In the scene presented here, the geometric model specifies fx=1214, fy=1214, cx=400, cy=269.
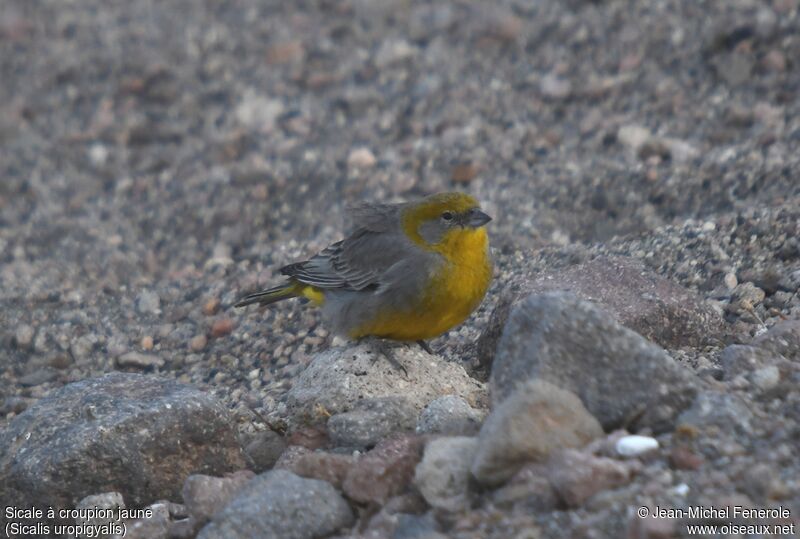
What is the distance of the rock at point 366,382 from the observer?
607 centimetres

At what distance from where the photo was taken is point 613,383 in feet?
15.5

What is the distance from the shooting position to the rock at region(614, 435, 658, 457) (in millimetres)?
4426

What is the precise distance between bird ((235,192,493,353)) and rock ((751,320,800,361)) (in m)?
1.75

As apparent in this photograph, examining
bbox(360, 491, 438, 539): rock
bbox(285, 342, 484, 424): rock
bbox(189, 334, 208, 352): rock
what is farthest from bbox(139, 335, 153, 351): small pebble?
bbox(360, 491, 438, 539): rock

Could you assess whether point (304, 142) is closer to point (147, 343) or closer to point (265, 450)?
point (147, 343)

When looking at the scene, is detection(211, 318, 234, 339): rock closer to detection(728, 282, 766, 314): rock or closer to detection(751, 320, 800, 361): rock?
detection(728, 282, 766, 314): rock

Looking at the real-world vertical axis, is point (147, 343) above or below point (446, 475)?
below

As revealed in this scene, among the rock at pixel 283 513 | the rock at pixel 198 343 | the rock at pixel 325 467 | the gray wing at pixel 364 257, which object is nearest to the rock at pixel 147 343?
the rock at pixel 198 343

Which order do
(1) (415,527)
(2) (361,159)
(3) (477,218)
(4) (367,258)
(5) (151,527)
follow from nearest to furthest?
(1) (415,527) → (5) (151,527) → (3) (477,218) → (4) (367,258) → (2) (361,159)

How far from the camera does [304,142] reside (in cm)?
1051

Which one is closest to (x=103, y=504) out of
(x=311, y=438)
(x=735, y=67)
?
(x=311, y=438)

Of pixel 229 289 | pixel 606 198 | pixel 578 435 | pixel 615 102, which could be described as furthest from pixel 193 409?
pixel 615 102

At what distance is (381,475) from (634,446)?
3.33 ft

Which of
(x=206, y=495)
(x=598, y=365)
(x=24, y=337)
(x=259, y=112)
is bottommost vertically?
(x=24, y=337)
